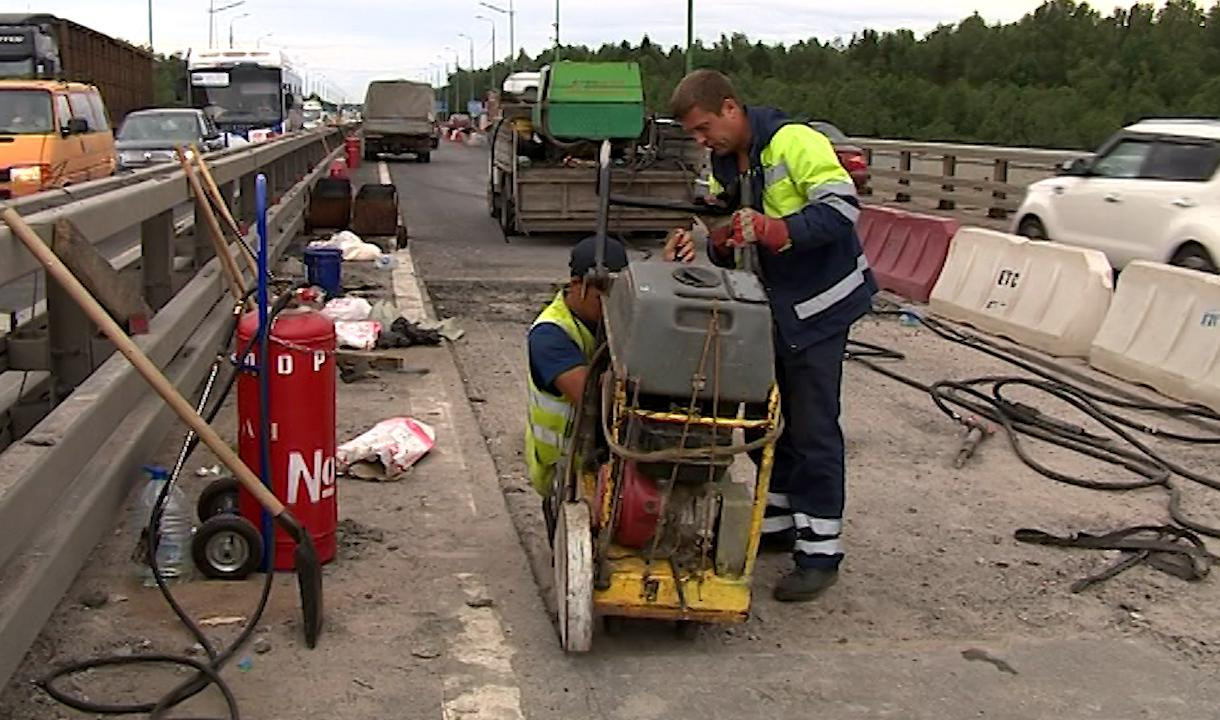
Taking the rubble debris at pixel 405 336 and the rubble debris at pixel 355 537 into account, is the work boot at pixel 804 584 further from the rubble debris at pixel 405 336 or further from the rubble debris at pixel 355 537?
the rubble debris at pixel 405 336

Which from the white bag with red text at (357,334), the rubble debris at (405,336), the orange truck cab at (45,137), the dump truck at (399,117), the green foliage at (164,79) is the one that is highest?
the green foliage at (164,79)

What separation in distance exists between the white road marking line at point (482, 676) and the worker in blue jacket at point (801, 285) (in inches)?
43.1

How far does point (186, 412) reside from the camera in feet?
12.5

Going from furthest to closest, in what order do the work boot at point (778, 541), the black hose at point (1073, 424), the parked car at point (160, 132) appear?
the parked car at point (160, 132) → the black hose at point (1073, 424) → the work boot at point (778, 541)

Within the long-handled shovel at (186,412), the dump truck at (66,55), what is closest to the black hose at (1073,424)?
the long-handled shovel at (186,412)

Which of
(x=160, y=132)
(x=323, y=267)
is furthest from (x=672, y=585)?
(x=160, y=132)

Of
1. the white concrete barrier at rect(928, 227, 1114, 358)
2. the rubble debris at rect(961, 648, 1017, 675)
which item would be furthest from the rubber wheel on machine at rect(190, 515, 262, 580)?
the white concrete barrier at rect(928, 227, 1114, 358)

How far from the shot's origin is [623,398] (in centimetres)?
405

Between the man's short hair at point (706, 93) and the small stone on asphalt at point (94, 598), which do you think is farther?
the man's short hair at point (706, 93)

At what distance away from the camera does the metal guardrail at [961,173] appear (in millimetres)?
22281

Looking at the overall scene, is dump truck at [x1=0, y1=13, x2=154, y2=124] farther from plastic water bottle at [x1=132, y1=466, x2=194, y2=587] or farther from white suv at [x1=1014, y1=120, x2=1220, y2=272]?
plastic water bottle at [x1=132, y1=466, x2=194, y2=587]

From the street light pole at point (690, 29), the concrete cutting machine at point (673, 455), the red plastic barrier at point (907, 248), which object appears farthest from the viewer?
the street light pole at point (690, 29)

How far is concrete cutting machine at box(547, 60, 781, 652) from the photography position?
401 centimetres

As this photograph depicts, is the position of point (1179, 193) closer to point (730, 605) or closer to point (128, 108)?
point (730, 605)
